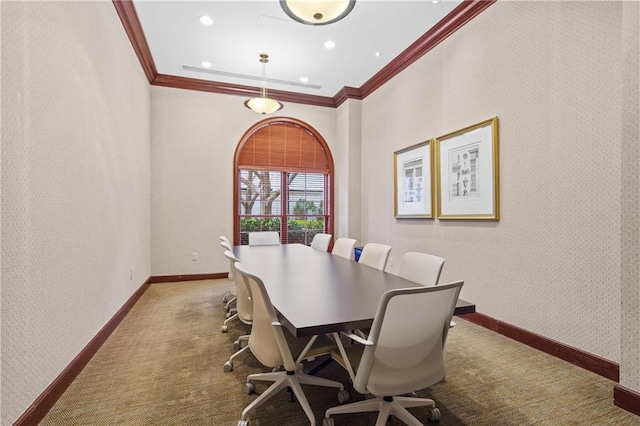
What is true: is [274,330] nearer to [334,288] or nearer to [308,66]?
[334,288]

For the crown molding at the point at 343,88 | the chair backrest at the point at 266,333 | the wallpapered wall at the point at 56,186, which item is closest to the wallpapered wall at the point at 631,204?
the crown molding at the point at 343,88

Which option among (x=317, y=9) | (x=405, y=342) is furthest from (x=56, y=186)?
(x=405, y=342)

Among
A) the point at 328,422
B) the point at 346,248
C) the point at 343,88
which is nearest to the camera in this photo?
the point at 328,422

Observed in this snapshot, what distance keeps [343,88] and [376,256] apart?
3.73 metres

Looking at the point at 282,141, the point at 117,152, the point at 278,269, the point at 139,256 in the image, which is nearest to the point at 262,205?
the point at 282,141

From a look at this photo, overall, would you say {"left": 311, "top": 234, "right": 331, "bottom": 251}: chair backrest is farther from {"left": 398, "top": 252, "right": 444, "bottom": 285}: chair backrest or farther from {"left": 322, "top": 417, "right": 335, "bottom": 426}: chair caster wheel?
{"left": 322, "top": 417, "right": 335, "bottom": 426}: chair caster wheel

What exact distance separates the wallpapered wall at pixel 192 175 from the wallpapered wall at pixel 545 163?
345 centimetres

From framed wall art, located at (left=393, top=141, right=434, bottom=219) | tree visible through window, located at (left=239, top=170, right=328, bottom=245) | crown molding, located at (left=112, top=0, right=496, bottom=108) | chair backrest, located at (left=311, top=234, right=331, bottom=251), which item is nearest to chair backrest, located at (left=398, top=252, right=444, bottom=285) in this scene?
chair backrest, located at (left=311, top=234, right=331, bottom=251)

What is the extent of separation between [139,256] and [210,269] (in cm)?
128

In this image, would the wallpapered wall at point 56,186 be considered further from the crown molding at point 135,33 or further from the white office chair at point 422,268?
the white office chair at point 422,268

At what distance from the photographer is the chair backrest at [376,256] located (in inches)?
102

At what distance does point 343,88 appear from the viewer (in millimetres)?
5441

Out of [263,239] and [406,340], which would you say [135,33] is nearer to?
[263,239]

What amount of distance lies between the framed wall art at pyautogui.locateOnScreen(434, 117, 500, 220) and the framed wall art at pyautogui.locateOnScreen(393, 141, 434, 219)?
14 centimetres
